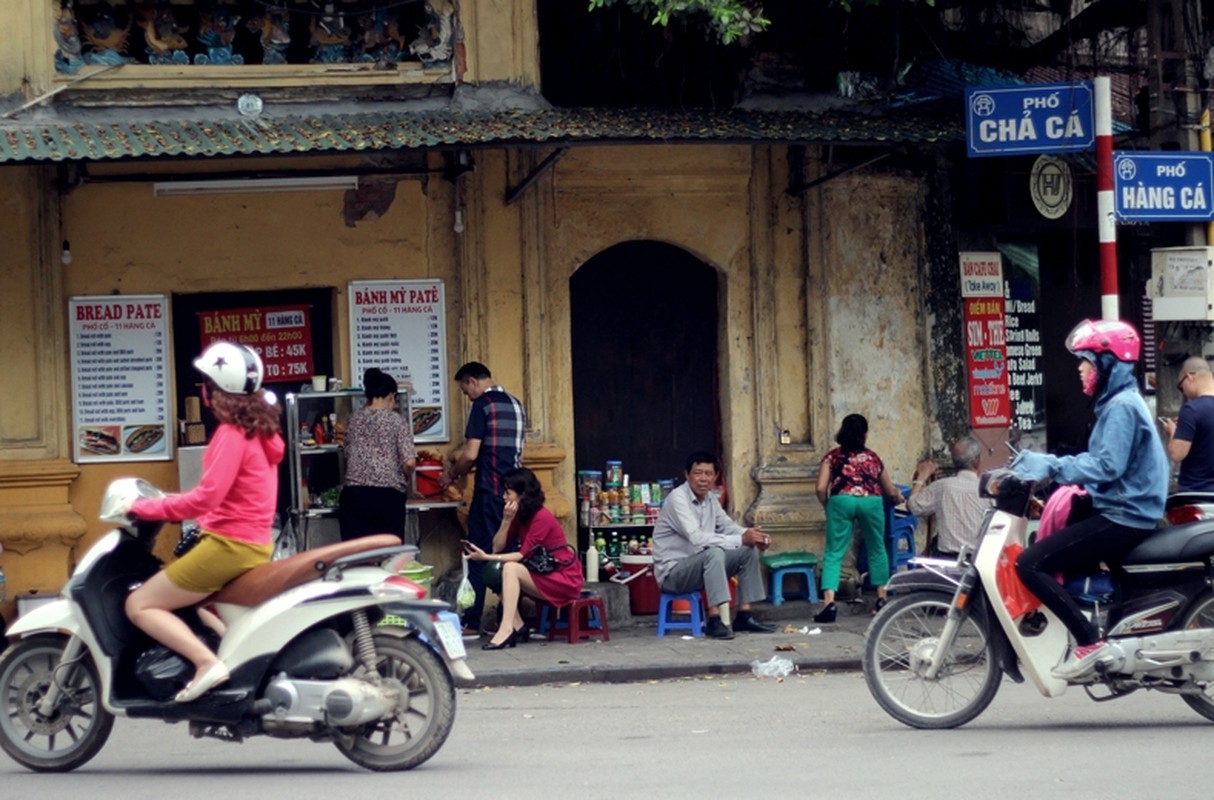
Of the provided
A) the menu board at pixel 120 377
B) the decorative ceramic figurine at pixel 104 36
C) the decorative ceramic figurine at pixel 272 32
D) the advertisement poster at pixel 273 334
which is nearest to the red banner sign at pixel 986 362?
the advertisement poster at pixel 273 334

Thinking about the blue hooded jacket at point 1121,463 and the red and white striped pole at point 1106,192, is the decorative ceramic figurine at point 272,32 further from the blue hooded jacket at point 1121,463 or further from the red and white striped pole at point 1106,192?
the blue hooded jacket at point 1121,463

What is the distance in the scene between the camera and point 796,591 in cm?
1398

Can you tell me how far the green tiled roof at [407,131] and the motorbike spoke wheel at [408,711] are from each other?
4912mm

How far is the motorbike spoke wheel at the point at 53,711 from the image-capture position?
779 centimetres

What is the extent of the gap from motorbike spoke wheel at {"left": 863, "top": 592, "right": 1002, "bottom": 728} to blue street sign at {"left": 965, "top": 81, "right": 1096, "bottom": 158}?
439 centimetres

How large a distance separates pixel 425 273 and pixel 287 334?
3.51 ft

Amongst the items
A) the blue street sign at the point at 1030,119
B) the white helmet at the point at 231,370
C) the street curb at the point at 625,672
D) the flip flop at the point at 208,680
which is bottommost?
the street curb at the point at 625,672

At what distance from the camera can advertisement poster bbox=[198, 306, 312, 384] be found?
13.3 metres

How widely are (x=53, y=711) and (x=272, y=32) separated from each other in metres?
6.53

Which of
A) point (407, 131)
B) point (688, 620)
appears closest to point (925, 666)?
point (688, 620)

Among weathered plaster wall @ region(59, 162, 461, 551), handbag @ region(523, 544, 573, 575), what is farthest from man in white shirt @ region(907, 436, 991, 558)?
weathered plaster wall @ region(59, 162, 461, 551)

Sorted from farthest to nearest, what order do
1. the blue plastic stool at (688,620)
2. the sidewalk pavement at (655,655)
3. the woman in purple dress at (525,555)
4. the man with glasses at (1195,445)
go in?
1. the blue plastic stool at (688,620)
2. the woman in purple dress at (525,555)
3. the sidewalk pavement at (655,655)
4. the man with glasses at (1195,445)

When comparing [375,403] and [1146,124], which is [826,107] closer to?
[1146,124]

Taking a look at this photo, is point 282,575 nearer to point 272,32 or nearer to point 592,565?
point 592,565
